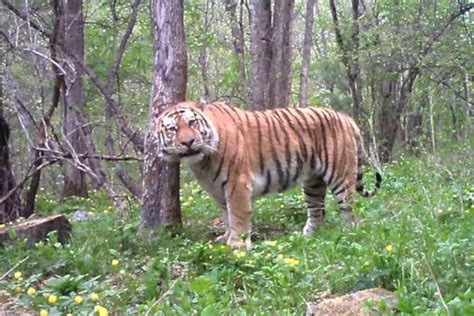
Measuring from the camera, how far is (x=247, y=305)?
4.60 meters

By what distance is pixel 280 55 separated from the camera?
620 inches

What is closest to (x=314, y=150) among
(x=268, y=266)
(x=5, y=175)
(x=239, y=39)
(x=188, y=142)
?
(x=188, y=142)

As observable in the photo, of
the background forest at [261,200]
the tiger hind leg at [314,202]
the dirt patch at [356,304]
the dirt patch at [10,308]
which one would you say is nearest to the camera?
the dirt patch at [356,304]

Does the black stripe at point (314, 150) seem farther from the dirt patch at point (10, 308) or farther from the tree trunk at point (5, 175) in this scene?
the tree trunk at point (5, 175)

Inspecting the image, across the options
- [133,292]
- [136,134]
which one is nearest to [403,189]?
[136,134]

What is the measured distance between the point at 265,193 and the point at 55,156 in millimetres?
2682

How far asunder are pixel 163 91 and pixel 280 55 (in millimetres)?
8334

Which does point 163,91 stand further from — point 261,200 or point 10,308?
point 10,308

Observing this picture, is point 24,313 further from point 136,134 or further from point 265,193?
point 136,134

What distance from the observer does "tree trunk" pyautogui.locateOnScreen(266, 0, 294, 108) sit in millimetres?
15562

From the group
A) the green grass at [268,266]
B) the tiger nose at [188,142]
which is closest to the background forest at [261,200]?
the green grass at [268,266]

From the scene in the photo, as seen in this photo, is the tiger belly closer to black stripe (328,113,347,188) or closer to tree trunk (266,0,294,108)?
black stripe (328,113,347,188)

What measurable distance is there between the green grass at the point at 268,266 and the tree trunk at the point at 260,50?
647 cm

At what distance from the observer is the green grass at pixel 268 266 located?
14.6 feet
